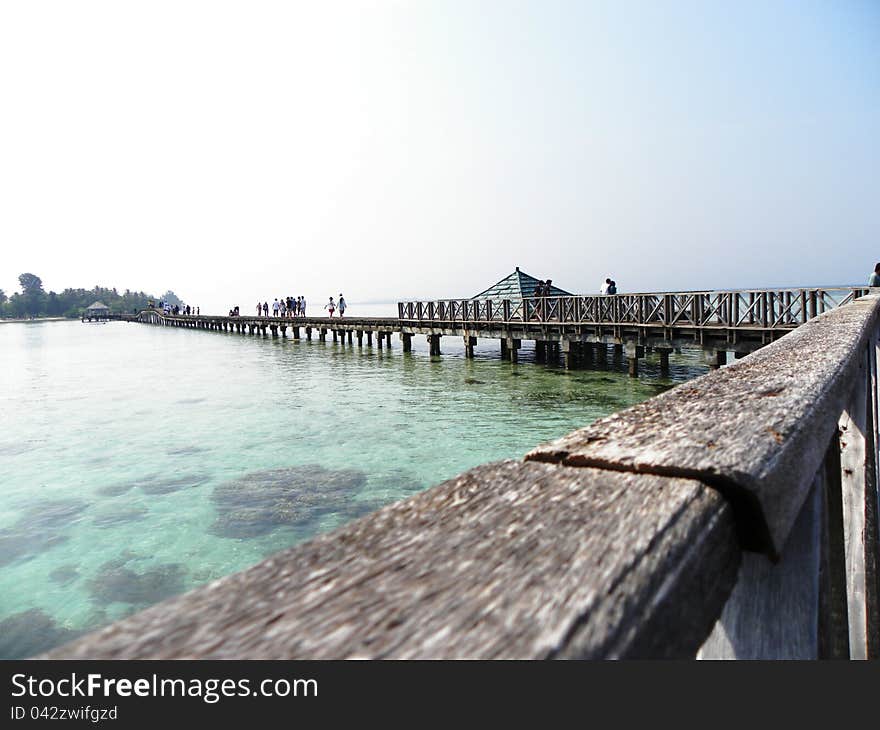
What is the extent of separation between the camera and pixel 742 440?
0.99m

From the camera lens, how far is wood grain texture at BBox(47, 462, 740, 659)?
56 cm

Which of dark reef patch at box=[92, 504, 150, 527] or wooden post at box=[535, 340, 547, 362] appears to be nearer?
dark reef patch at box=[92, 504, 150, 527]

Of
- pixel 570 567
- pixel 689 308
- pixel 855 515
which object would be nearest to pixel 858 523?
pixel 855 515

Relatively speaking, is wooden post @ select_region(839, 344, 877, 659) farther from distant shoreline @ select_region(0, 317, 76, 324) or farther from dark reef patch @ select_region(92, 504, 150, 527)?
distant shoreline @ select_region(0, 317, 76, 324)

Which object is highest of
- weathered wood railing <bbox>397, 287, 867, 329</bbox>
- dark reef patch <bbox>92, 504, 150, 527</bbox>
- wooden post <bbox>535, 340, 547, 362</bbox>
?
weathered wood railing <bbox>397, 287, 867, 329</bbox>

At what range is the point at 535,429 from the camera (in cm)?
1166

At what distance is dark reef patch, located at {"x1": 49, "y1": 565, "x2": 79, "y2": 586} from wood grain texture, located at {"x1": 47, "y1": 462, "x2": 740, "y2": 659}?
7.07 metres

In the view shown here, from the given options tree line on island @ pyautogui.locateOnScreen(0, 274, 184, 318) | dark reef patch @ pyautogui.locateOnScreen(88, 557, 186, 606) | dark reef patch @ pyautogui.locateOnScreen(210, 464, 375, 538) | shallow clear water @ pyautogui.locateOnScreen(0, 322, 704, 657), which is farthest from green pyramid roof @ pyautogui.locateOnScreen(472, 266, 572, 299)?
tree line on island @ pyautogui.locateOnScreen(0, 274, 184, 318)

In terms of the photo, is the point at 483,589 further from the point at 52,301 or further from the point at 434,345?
the point at 52,301

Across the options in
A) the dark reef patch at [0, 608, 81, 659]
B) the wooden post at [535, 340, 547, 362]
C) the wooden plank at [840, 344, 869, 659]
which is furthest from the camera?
the wooden post at [535, 340, 547, 362]

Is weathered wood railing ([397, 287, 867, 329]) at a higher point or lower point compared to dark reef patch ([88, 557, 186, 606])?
higher

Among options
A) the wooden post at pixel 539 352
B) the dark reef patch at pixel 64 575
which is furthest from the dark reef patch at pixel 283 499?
the wooden post at pixel 539 352

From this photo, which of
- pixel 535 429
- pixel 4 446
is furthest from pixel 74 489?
pixel 535 429

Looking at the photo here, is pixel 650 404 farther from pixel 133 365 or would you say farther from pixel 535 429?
pixel 133 365
